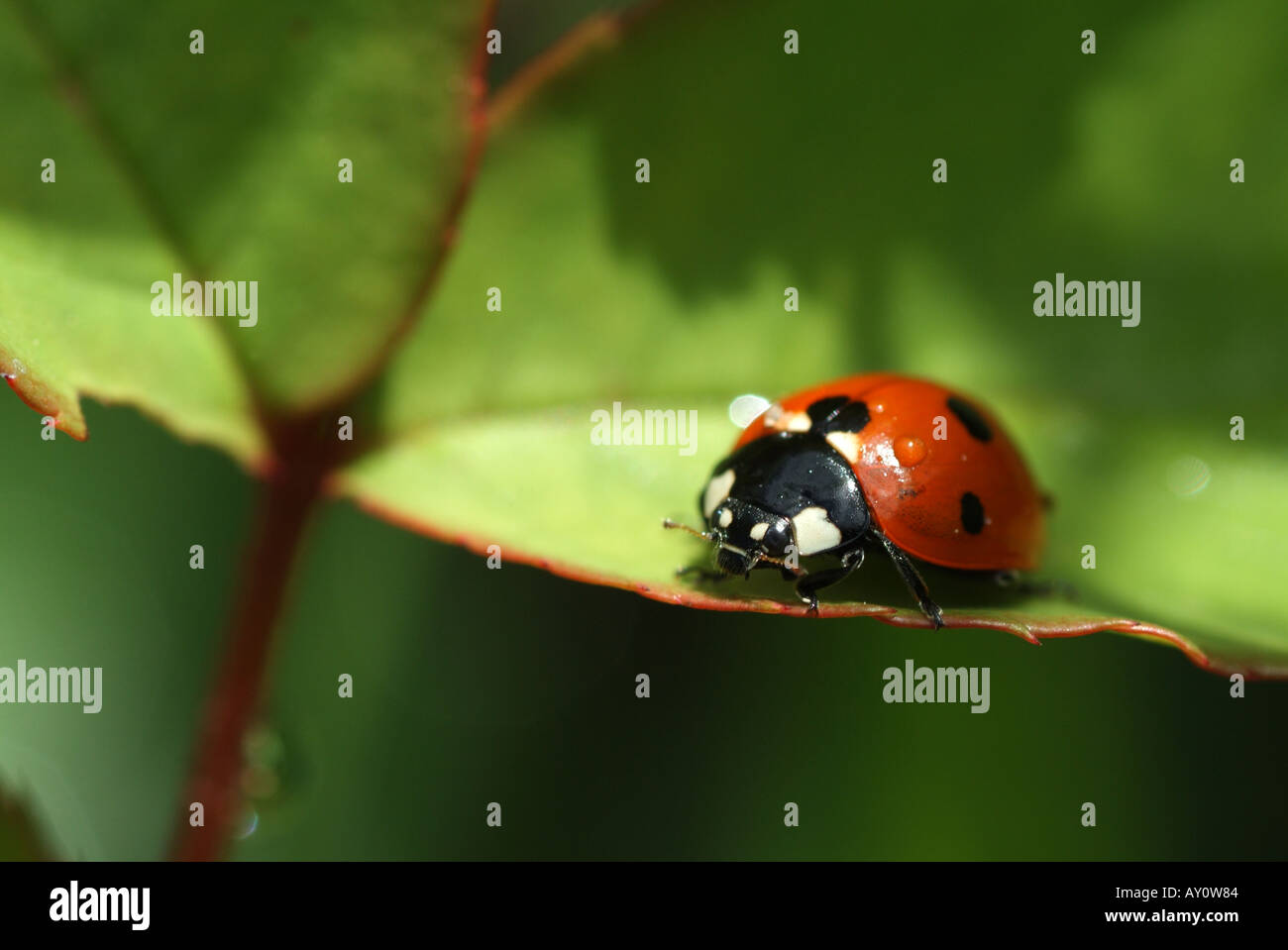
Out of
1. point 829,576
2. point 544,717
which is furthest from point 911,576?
point 544,717

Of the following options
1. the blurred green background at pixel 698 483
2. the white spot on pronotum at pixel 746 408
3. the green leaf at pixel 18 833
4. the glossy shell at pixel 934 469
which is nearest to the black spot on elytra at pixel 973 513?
the glossy shell at pixel 934 469

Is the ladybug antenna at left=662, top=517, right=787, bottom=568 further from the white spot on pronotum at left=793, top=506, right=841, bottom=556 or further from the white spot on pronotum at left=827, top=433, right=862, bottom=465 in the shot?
the white spot on pronotum at left=827, top=433, right=862, bottom=465

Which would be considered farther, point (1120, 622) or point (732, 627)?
point (732, 627)

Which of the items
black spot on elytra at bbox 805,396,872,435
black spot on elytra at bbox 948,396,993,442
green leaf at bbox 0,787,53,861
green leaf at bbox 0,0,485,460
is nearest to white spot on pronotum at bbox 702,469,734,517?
black spot on elytra at bbox 805,396,872,435

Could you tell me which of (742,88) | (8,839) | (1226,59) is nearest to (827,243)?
(742,88)

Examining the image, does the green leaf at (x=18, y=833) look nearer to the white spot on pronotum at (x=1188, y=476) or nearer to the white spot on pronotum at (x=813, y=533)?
the white spot on pronotum at (x=813, y=533)
